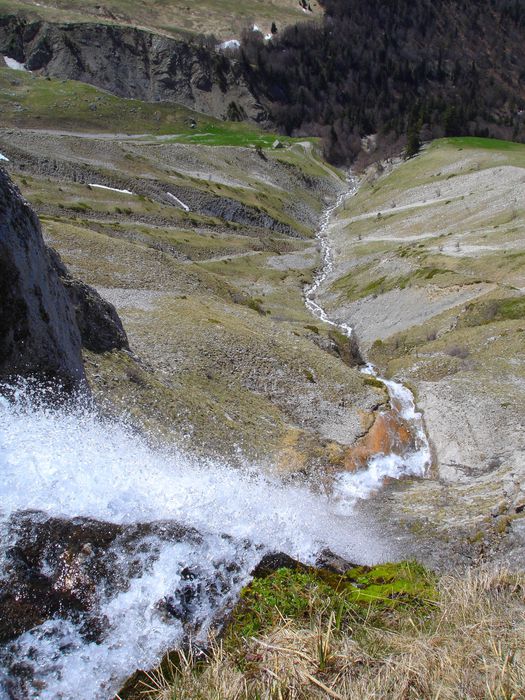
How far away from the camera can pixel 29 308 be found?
16375 mm

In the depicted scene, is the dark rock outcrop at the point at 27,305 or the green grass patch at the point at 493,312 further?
the green grass patch at the point at 493,312

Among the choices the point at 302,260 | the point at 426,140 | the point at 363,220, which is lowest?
the point at 302,260

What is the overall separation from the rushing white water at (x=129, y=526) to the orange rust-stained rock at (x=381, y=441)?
310 inches

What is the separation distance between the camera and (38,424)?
566 inches

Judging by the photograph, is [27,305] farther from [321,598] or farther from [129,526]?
[321,598]

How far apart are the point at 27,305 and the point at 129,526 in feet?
30.8

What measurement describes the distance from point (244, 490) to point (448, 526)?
26.1 feet

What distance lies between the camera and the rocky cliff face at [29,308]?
15398 mm

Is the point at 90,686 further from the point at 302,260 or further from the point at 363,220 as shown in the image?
the point at 363,220

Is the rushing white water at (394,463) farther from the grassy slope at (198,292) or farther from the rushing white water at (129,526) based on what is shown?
the rushing white water at (129,526)

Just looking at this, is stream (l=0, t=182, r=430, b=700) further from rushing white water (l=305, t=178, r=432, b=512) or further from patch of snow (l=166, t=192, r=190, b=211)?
patch of snow (l=166, t=192, r=190, b=211)

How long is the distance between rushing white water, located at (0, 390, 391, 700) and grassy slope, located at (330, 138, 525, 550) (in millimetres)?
5961

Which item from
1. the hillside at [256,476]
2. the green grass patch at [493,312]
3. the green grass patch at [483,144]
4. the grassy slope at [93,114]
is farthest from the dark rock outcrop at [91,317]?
→ the grassy slope at [93,114]

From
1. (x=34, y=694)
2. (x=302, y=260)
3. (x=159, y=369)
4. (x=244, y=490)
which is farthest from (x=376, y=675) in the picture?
(x=302, y=260)
